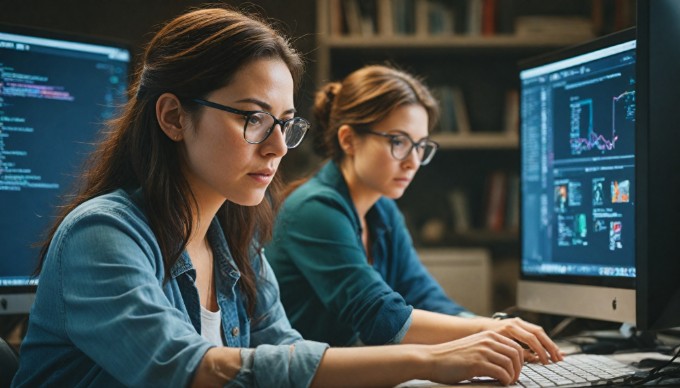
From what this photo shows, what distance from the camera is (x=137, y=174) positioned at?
111 centimetres

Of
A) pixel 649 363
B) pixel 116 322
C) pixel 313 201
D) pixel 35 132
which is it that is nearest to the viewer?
pixel 116 322

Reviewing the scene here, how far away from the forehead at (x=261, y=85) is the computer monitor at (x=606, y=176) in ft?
1.67

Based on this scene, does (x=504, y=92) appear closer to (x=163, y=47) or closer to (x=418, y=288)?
(x=418, y=288)

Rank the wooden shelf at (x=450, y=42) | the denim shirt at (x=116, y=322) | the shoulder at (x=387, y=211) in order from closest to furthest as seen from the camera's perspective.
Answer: the denim shirt at (x=116, y=322) < the shoulder at (x=387, y=211) < the wooden shelf at (x=450, y=42)

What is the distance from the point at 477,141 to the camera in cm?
307

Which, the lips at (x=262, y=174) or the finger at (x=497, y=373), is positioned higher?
the lips at (x=262, y=174)

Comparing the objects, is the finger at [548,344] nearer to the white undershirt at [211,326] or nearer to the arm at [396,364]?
the arm at [396,364]

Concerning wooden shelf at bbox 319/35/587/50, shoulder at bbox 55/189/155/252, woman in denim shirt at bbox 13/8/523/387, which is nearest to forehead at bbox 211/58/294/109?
woman in denim shirt at bbox 13/8/523/387

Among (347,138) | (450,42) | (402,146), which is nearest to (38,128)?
(347,138)

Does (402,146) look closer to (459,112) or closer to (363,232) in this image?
(363,232)

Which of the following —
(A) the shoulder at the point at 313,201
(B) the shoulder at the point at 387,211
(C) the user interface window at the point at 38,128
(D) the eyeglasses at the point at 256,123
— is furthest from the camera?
(B) the shoulder at the point at 387,211

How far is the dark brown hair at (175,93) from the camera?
3.52 ft

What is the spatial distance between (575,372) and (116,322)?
676 mm

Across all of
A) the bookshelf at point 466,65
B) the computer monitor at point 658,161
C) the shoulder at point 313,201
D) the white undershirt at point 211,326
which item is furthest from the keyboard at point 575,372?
the bookshelf at point 466,65
